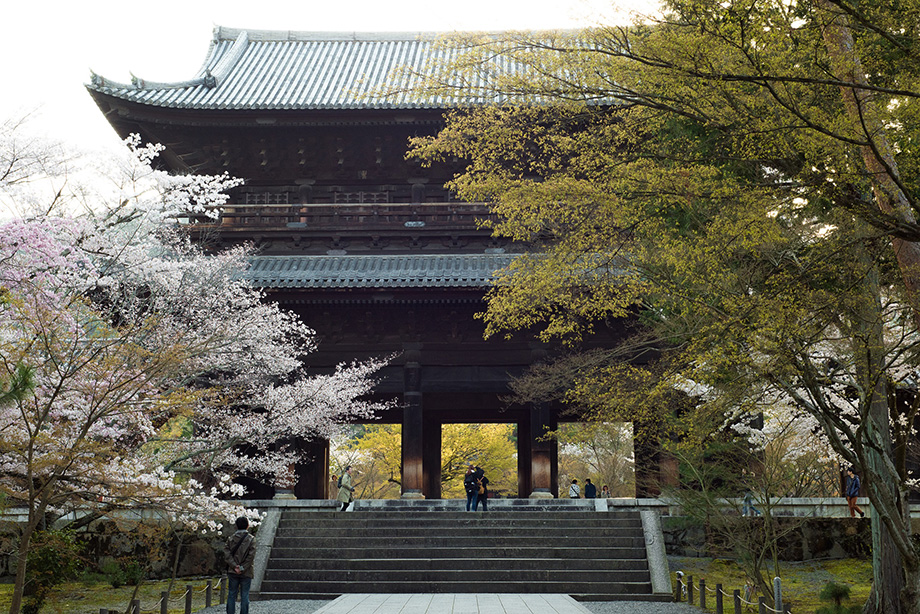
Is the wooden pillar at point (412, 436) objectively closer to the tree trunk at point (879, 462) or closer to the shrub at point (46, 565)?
the shrub at point (46, 565)

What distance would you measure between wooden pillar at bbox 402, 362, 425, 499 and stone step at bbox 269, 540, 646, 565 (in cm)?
353

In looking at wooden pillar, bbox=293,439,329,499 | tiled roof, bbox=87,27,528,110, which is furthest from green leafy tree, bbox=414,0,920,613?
wooden pillar, bbox=293,439,329,499

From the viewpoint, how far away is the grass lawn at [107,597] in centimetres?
1269

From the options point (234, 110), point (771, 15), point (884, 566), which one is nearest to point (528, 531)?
point (884, 566)

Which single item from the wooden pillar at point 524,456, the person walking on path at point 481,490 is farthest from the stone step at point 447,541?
the wooden pillar at point 524,456

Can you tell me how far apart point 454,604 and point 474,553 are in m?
3.33

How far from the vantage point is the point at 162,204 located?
15.1m

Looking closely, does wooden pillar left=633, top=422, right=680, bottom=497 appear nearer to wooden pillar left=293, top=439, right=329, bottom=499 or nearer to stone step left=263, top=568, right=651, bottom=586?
stone step left=263, top=568, right=651, bottom=586

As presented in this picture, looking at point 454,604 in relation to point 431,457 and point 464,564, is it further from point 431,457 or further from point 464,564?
point 431,457

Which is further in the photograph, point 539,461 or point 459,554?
point 539,461

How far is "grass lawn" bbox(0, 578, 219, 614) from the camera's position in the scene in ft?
41.6

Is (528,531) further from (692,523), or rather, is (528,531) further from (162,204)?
(162,204)

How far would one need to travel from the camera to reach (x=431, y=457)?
26.3m

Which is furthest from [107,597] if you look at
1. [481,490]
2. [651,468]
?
[651,468]
